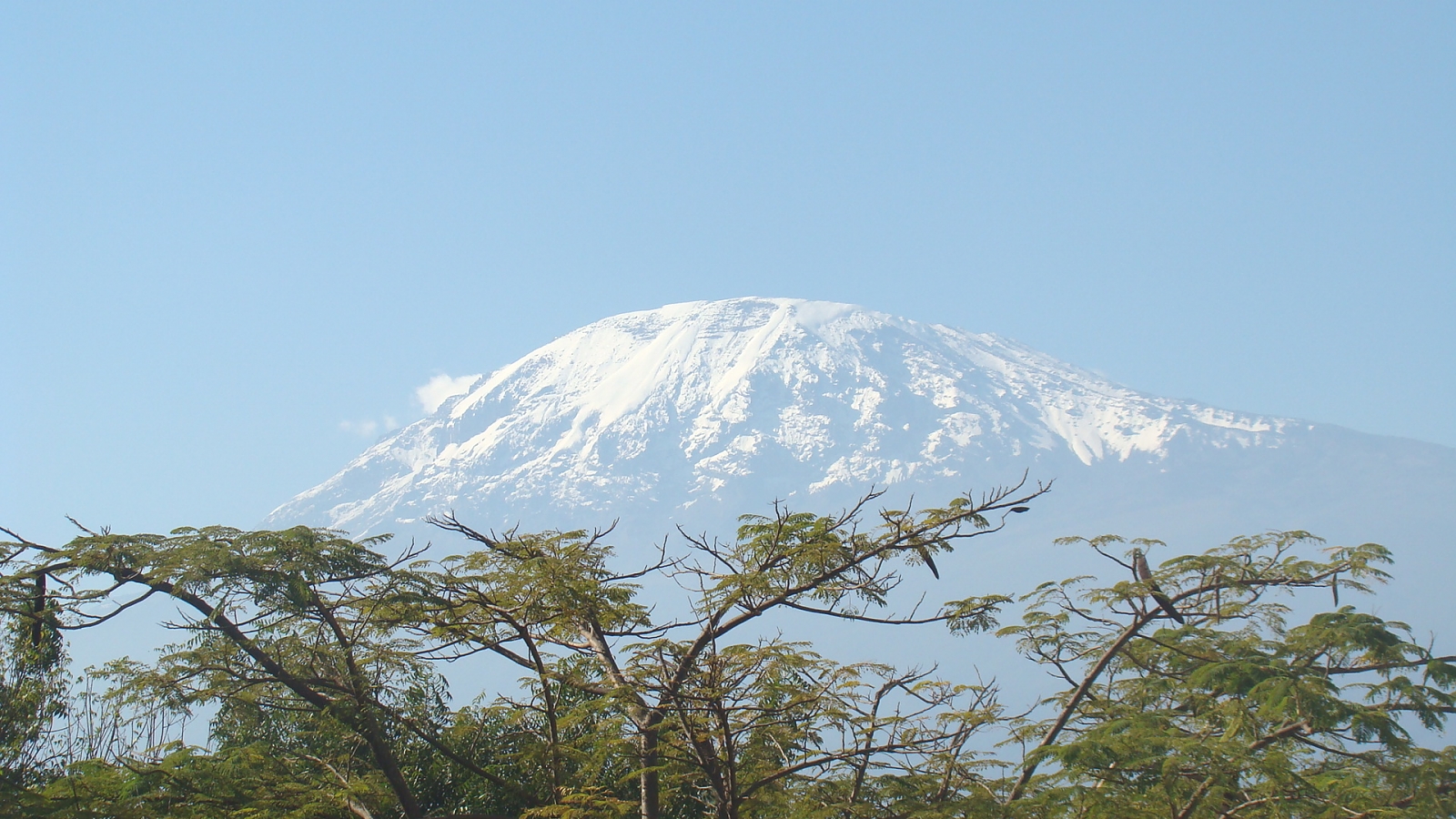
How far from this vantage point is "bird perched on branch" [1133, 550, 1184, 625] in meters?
12.8

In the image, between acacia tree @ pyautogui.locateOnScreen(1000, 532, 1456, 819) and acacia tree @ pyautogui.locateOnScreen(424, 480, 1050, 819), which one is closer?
acacia tree @ pyautogui.locateOnScreen(424, 480, 1050, 819)

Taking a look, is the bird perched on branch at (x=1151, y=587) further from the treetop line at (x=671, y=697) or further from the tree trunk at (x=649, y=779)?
the tree trunk at (x=649, y=779)

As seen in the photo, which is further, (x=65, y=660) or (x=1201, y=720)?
(x=65, y=660)

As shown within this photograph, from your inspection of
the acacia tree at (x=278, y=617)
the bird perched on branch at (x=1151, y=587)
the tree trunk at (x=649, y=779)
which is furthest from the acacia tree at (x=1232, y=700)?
the acacia tree at (x=278, y=617)

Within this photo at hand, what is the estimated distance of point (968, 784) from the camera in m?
11.4

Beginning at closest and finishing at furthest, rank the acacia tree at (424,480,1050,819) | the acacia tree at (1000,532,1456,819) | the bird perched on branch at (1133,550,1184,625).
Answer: the acacia tree at (424,480,1050,819), the acacia tree at (1000,532,1456,819), the bird perched on branch at (1133,550,1184,625)

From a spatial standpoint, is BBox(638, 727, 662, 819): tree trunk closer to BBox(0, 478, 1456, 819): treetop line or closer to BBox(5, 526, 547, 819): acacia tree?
BBox(0, 478, 1456, 819): treetop line

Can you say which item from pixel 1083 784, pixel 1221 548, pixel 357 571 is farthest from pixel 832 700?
pixel 1221 548

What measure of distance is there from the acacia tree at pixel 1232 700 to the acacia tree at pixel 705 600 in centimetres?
196

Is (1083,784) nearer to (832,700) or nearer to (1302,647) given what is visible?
(832,700)

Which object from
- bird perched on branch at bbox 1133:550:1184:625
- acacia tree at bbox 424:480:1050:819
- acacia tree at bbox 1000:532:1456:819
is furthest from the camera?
bird perched on branch at bbox 1133:550:1184:625

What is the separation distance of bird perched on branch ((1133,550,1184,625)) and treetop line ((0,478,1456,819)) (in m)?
0.04

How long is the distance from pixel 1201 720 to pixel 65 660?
12872 millimetres

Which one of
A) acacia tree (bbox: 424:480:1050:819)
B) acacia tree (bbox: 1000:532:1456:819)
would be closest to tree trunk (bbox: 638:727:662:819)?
acacia tree (bbox: 424:480:1050:819)
